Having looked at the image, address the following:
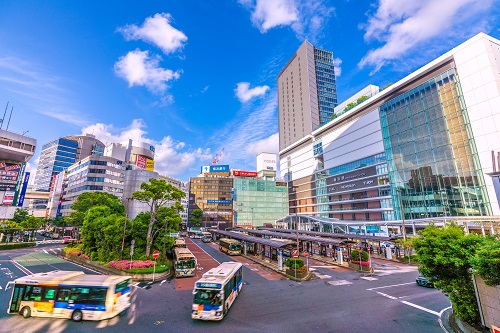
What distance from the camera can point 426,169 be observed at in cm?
5700

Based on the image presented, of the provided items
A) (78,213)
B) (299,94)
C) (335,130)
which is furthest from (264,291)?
(299,94)

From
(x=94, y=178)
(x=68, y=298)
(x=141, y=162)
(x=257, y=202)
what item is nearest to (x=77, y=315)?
(x=68, y=298)

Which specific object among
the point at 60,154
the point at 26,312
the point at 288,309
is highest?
the point at 60,154

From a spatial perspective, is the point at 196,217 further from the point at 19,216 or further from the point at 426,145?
the point at 426,145

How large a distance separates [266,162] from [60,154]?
434ft

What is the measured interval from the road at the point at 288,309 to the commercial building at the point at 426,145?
47.0ft

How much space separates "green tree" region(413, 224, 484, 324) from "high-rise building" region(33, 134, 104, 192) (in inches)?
7419

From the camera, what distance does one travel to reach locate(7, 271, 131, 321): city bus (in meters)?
14.7

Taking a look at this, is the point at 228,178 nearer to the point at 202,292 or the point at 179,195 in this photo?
the point at 179,195

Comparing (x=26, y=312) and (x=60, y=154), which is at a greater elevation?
(x=60, y=154)

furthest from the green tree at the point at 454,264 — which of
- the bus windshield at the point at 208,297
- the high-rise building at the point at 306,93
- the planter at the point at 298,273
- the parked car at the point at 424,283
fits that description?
the high-rise building at the point at 306,93

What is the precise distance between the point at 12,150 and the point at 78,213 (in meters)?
34.0

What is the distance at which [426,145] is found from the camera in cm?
5744

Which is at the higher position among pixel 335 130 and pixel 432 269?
pixel 335 130
